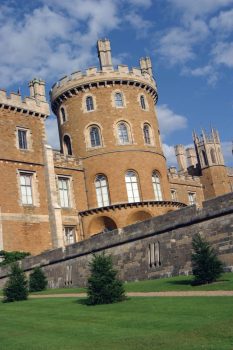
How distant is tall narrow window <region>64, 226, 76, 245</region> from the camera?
3266cm

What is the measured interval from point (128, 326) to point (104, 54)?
103ft

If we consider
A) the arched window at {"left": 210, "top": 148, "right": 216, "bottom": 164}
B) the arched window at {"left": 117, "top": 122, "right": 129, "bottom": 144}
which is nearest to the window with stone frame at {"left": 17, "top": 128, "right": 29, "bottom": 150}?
the arched window at {"left": 117, "top": 122, "right": 129, "bottom": 144}

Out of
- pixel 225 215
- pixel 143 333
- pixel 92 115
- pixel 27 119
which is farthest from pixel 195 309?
pixel 92 115

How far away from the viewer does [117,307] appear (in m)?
12.4

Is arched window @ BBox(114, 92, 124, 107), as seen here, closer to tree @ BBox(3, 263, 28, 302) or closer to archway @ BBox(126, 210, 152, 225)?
archway @ BBox(126, 210, 152, 225)

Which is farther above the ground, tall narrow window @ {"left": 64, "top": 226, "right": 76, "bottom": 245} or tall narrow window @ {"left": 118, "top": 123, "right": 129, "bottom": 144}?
tall narrow window @ {"left": 118, "top": 123, "right": 129, "bottom": 144}

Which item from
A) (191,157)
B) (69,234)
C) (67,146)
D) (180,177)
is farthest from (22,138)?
(191,157)

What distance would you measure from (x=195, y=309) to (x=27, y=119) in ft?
80.1

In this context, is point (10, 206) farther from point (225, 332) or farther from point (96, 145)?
point (225, 332)

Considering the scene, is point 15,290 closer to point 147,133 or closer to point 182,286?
point 182,286

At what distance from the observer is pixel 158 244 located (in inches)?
777

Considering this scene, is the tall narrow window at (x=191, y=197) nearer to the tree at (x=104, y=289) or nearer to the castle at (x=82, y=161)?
the castle at (x=82, y=161)

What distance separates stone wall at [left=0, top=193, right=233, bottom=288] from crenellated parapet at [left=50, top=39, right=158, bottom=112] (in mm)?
16431

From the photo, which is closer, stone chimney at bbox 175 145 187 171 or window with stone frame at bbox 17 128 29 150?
window with stone frame at bbox 17 128 29 150
